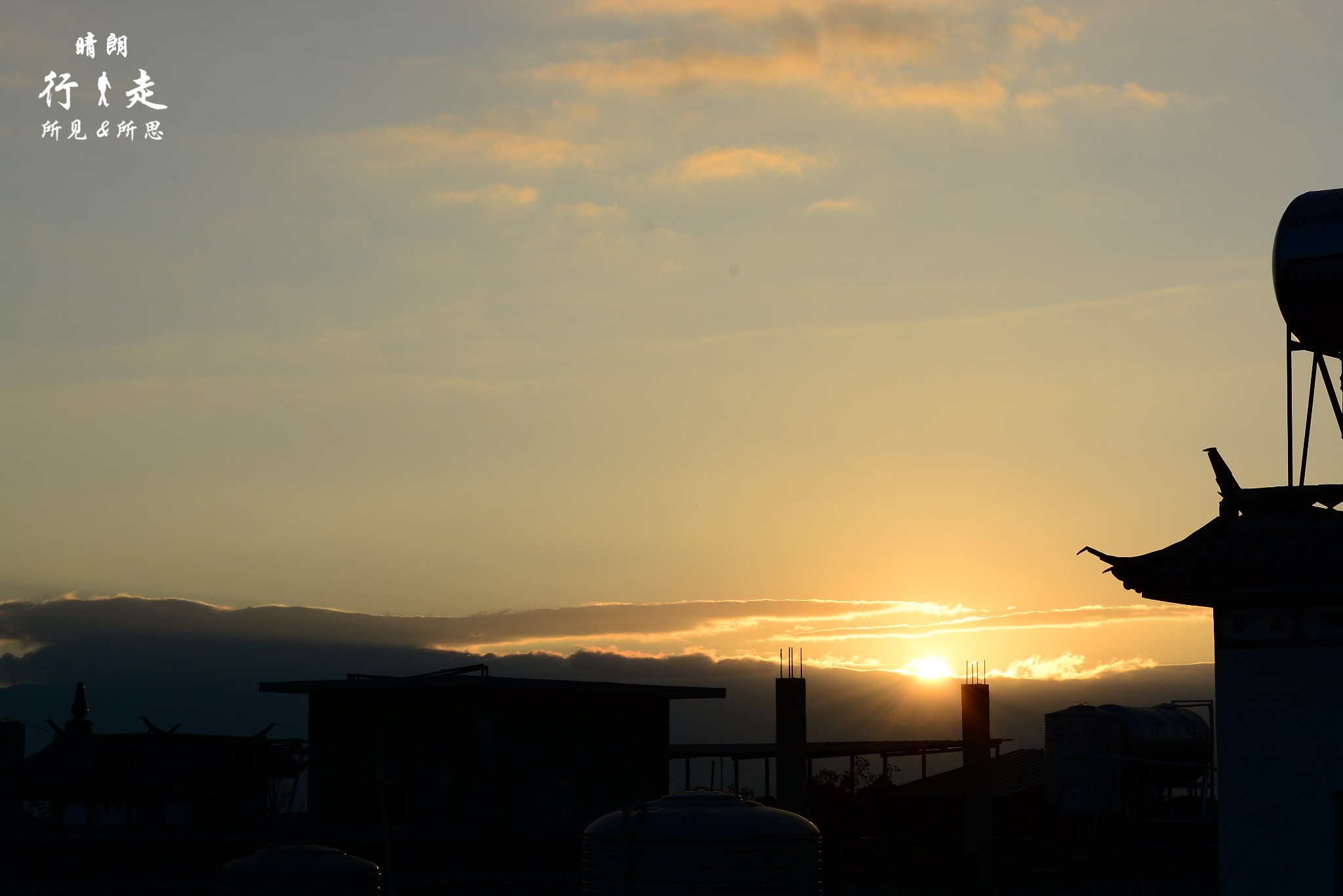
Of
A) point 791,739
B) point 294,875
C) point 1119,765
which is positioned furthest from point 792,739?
point 1119,765

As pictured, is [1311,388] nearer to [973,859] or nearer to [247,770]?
[973,859]

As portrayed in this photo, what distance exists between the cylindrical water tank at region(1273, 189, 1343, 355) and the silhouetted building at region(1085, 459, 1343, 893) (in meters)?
3.91

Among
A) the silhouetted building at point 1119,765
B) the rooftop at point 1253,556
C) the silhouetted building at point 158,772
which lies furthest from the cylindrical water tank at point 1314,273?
the silhouetted building at point 1119,765

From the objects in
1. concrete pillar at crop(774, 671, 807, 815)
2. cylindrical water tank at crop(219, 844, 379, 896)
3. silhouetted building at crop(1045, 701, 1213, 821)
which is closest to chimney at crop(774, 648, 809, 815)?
concrete pillar at crop(774, 671, 807, 815)

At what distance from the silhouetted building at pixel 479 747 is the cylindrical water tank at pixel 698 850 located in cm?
1533

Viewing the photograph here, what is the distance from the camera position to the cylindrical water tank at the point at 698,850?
14109 mm

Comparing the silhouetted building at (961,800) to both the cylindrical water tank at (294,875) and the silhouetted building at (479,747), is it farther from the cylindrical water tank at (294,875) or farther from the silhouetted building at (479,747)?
the cylindrical water tank at (294,875)

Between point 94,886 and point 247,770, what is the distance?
24138 millimetres

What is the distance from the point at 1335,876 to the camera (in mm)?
12734

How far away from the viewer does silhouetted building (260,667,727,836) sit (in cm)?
3158

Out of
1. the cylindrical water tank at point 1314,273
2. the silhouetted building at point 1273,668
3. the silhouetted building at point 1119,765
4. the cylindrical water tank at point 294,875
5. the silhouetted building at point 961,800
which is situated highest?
the cylindrical water tank at point 1314,273

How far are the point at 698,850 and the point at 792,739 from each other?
13.1m

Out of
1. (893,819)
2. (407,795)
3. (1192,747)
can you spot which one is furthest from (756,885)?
(893,819)

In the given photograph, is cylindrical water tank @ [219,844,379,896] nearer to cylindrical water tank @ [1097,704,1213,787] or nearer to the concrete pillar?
the concrete pillar
